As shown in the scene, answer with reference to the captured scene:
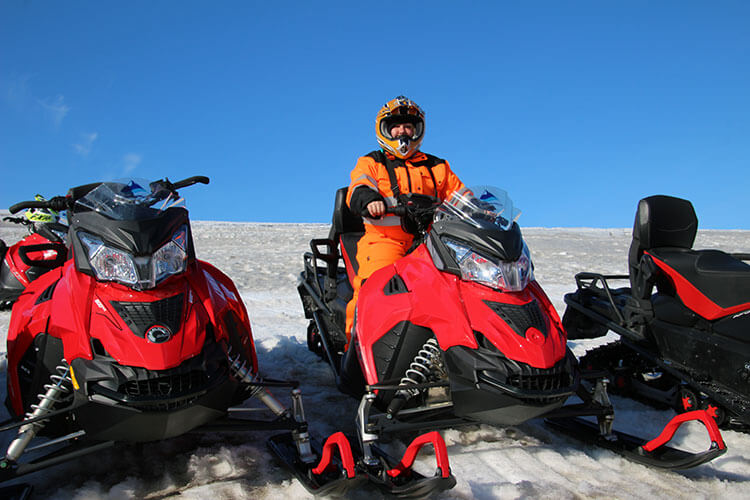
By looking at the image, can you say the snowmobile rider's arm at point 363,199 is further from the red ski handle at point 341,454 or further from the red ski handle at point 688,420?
the red ski handle at point 688,420

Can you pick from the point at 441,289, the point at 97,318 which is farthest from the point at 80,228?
the point at 441,289

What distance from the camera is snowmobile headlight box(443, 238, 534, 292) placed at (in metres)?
2.62

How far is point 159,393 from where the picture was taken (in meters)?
2.20

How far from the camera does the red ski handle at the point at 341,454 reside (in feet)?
7.32

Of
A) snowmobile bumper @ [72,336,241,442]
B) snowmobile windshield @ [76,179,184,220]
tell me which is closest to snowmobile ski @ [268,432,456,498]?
snowmobile bumper @ [72,336,241,442]

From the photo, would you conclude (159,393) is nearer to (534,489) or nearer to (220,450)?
(220,450)

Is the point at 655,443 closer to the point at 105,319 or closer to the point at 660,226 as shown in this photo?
the point at 660,226

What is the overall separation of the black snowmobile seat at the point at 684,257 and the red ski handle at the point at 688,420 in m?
1.09

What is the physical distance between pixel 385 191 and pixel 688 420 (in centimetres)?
219

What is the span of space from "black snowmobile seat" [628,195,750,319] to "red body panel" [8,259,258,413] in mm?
2880

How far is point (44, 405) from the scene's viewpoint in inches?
91.1

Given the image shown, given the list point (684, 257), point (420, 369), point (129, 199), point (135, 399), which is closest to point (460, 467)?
point (420, 369)

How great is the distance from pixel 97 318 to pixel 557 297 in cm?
738

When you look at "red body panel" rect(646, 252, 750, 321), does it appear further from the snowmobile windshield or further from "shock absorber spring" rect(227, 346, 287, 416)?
the snowmobile windshield
